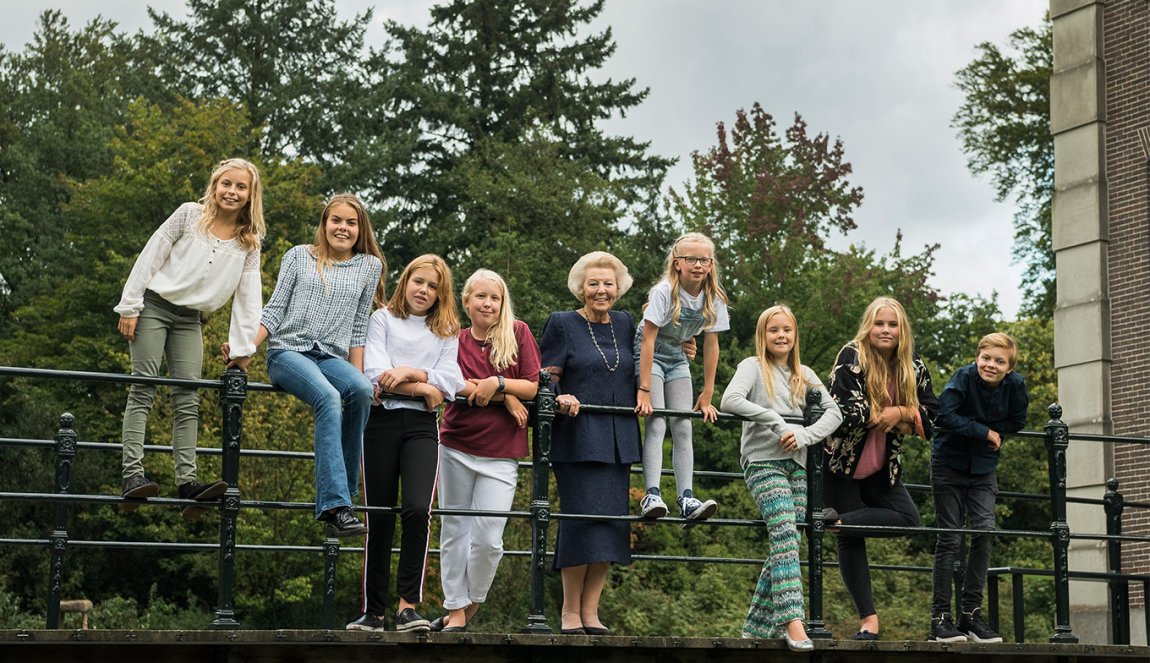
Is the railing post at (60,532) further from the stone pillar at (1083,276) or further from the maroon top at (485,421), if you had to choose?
the stone pillar at (1083,276)

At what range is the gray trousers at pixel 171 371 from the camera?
276 inches

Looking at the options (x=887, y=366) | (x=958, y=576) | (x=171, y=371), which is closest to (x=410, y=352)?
(x=171, y=371)

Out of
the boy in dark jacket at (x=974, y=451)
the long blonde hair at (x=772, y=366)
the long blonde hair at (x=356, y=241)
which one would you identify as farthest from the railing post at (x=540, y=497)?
the boy in dark jacket at (x=974, y=451)

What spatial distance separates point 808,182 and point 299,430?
16.7 meters

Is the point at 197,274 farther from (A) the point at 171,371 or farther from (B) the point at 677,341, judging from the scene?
(B) the point at 677,341

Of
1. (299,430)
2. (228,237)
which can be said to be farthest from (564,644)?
(299,430)

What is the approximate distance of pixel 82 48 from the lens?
41594 mm

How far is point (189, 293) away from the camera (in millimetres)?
7234

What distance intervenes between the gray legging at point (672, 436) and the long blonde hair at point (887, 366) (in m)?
1.00

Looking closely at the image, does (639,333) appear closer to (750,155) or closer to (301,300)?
(301,300)

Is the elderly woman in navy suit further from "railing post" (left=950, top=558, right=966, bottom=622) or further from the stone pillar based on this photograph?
the stone pillar

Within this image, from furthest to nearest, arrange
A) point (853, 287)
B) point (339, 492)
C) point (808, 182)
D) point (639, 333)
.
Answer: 1. point (808, 182)
2. point (853, 287)
3. point (639, 333)
4. point (339, 492)

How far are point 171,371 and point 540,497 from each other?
186 cm

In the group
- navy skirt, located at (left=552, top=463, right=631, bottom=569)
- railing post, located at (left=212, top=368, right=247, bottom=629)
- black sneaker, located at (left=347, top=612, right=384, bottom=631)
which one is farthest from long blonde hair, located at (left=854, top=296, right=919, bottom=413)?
railing post, located at (left=212, top=368, right=247, bottom=629)
